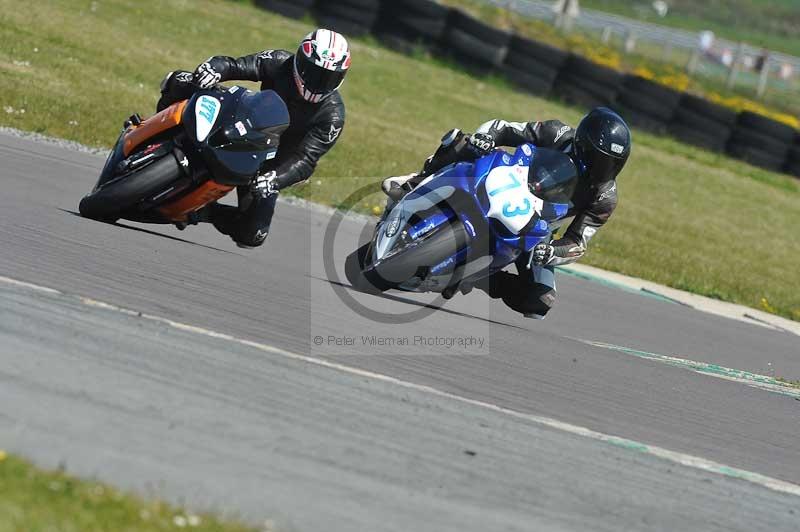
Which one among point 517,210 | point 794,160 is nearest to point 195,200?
point 517,210

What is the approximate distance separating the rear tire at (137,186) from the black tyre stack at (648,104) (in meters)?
16.7

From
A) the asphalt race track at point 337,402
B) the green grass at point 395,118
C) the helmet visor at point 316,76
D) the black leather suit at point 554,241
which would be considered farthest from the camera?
the green grass at point 395,118

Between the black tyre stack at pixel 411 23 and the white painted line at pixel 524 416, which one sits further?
the black tyre stack at pixel 411 23

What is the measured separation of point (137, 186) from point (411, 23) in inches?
630

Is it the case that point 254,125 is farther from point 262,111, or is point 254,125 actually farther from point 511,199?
point 511,199

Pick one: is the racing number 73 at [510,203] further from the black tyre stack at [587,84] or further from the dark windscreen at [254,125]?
the black tyre stack at [587,84]

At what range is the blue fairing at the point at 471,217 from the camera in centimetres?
742

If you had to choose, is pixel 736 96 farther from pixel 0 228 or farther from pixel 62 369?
pixel 62 369

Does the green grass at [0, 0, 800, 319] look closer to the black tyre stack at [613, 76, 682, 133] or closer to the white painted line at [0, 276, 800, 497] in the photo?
the black tyre stack at [613, 76, 682, 133]

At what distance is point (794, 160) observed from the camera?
22688 mm

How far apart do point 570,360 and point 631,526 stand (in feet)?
9.19

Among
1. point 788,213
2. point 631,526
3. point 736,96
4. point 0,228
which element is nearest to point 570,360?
point 631,526

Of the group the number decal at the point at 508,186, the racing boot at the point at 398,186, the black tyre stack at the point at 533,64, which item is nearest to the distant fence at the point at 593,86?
the black tyre stack at the point at 533,64

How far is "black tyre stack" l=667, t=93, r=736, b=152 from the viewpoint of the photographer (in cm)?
2286
